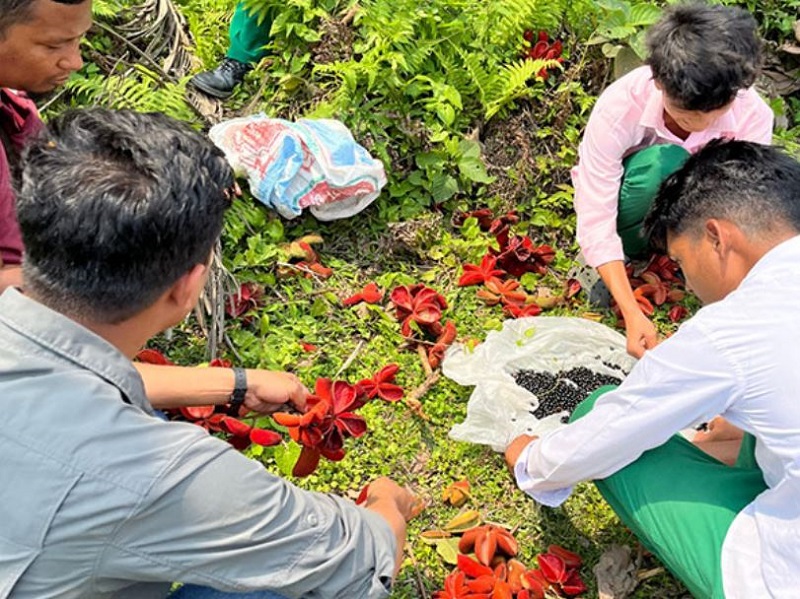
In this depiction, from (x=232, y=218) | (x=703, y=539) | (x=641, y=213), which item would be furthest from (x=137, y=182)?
(x=641, y=213)

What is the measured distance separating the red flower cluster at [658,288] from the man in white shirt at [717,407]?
50.0 inches

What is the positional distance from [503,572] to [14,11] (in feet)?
7.85

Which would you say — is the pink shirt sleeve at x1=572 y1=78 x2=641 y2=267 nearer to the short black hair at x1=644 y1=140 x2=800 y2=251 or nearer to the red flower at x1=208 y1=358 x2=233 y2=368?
the short black hair at x1=644 y1=140 x2=800 y2=251

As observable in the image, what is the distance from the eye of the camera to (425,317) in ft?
11.5

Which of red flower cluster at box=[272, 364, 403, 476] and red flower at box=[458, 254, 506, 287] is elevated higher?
red flower cluster at box=[272, 364, 403, 476]

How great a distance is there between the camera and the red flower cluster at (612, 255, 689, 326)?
379 cm

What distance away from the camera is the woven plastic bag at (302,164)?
3738 millimetres

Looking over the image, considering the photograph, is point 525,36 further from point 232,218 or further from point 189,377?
point 189,377

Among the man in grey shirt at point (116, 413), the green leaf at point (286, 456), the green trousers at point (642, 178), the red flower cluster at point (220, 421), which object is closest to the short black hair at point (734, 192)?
the green trousers at point (642, 178)

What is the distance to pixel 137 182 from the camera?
1.55m

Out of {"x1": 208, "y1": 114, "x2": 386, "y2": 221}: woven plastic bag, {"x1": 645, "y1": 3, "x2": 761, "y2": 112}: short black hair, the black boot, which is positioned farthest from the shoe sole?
{"x1": 645, "y1": 3, "x2": 761, "y2": 112}: short black hair

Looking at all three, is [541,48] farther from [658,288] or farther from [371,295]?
[371,295]

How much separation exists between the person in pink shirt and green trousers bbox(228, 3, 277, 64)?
2.01 meters

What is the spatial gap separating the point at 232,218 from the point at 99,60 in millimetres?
1383
